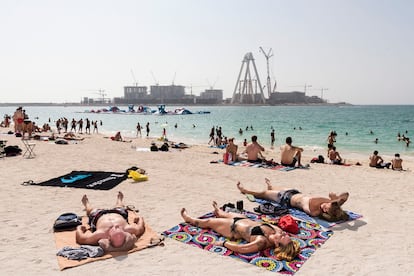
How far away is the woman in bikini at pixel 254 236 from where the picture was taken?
4.64 metres

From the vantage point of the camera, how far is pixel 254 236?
4859mm

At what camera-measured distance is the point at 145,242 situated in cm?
515

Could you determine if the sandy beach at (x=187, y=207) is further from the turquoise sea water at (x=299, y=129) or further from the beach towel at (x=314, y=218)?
the turquoise sea water at (x=299, y=129)

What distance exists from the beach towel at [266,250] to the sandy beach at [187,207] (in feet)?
0.34

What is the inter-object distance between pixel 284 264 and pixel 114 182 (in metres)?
6.02

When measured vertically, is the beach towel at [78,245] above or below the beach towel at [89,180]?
below

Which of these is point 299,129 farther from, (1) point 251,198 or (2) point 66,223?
(2) point 66,223

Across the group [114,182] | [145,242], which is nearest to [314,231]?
[145,242]

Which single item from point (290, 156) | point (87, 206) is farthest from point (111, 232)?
point (290, 156)

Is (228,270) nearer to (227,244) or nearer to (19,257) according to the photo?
(227,244)

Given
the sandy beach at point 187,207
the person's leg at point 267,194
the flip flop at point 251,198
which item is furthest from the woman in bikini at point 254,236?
the flip flop at point 251,198

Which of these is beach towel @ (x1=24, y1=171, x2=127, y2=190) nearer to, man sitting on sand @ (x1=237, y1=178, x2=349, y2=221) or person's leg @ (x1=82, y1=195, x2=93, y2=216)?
person's leg @ (x1=82, y1=195, x2=93, y2=216)

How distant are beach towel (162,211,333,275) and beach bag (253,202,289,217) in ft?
0.47

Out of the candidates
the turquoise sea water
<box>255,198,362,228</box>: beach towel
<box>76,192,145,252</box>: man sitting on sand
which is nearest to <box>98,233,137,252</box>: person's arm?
<box>76,192,145,252</box>: man sitting on sand
